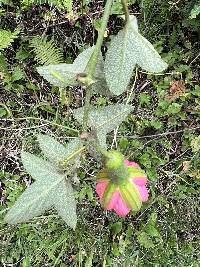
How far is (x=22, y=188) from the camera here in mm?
2504

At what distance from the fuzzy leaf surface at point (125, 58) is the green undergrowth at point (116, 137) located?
113 centimetres

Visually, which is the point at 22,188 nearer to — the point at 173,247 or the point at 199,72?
the point at 173,247

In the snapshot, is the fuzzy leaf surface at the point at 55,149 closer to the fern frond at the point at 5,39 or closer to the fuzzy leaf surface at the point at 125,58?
the fuzzy leaf surface at the point at 125,58

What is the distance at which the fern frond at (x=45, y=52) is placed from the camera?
245 cm

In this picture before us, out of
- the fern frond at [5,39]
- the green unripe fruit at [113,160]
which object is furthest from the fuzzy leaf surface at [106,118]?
the fern frond at [5,39]

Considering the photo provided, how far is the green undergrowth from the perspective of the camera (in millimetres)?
2451

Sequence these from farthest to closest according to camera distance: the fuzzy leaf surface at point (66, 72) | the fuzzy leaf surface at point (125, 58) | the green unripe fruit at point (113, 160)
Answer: the fuzzy leaf surface at point (125, 58), the fuzzy leaf surface at point (66, 72), the green unripe fruit at point (113, 160)

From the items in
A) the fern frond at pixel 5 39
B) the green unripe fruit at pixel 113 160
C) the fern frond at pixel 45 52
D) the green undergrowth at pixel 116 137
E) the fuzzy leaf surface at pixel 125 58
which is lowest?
the green undergrowth at pixel 116 137

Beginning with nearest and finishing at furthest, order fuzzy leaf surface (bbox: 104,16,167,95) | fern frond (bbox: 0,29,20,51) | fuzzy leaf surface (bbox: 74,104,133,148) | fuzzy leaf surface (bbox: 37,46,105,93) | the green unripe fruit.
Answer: the green unripe fruit, fuzzy leaf surface (bbox: 37,46,105,93), fuzzy leaf surface (bbox: 104,16,167,95), fuzzy leaf surface (bbox: 74,104,133,148), fern frond (bbox: 0,29,20,51)

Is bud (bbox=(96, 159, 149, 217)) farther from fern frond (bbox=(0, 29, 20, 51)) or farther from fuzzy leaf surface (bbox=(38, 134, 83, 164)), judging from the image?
fern frond (bbox=(0, 29, 20, 51))

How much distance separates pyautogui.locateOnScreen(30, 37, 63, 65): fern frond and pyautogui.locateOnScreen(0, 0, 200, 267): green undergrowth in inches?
1.5

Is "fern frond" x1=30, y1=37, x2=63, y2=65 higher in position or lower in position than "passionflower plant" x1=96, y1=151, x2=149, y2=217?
higher

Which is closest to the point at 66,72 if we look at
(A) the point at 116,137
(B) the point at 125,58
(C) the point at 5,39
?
(B) the point at 125,58

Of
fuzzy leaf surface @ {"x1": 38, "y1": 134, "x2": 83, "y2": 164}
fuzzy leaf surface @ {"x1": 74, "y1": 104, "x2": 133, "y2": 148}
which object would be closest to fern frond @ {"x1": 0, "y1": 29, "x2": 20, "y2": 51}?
fuzzy leaf surface @ {"x1": 38, "y1": 134, "x2": 83, "y2": 164}
